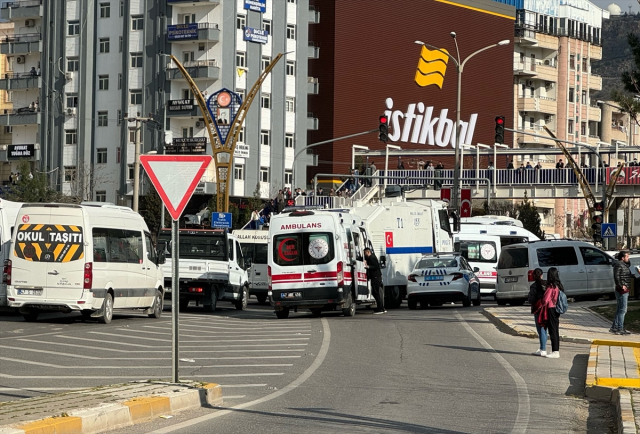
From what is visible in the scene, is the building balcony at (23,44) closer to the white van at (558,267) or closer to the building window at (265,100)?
the building window at (265,100)

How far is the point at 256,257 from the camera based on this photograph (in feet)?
149

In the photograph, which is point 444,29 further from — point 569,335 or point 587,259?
point 569,335

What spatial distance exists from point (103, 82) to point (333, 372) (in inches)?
2847

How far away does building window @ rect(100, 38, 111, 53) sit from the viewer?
86.8 meters

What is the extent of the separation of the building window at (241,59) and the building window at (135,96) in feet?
22.8

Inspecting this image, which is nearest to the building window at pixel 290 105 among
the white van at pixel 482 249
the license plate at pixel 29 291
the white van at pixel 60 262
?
the white van at pixel 482 249

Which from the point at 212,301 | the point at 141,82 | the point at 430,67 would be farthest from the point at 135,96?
the point at 212,301

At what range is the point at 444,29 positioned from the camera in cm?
10656

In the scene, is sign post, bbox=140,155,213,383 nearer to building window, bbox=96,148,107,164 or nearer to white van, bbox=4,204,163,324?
white van, bbox=4,204,163,324

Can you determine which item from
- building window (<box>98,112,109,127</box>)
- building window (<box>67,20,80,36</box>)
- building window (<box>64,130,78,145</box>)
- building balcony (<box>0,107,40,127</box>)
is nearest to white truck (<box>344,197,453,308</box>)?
building window (<box>98,112,109,127</box>)

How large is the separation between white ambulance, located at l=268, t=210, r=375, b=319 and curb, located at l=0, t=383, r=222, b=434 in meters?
17.2

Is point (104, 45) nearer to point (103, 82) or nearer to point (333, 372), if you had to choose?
point (103, 82)

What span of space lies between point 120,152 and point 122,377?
232 feet

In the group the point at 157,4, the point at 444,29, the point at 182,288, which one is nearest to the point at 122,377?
the point at 182,288
